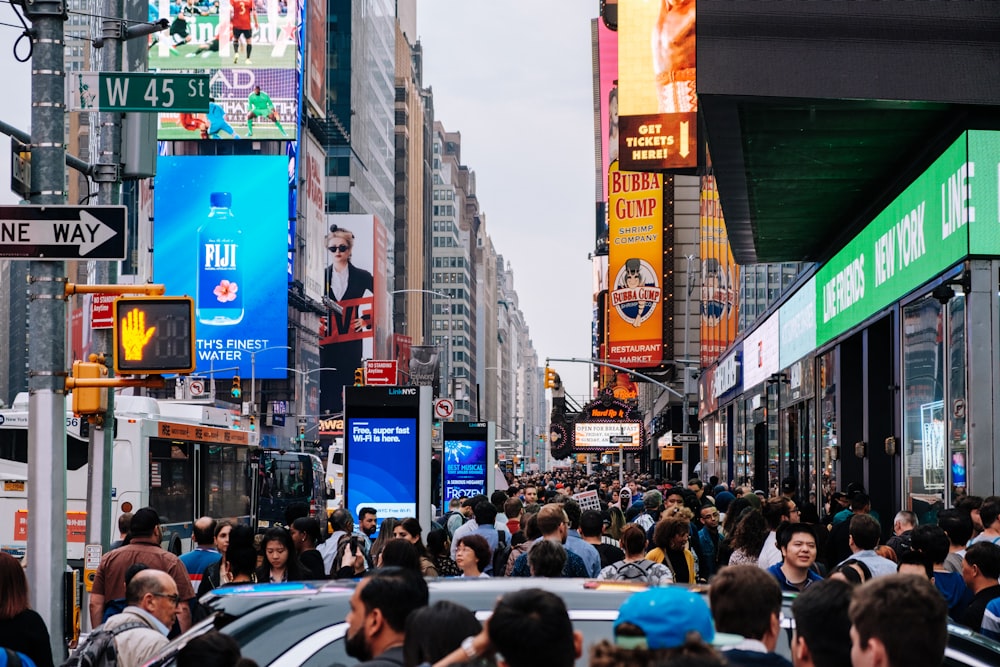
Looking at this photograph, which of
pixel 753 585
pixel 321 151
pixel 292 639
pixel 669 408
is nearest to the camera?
pixel 753 585

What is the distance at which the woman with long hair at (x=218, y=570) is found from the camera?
432 inches

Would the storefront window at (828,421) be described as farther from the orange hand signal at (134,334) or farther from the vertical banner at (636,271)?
the vertical banner at (636,271)

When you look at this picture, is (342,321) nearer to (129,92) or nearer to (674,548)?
(129,92)

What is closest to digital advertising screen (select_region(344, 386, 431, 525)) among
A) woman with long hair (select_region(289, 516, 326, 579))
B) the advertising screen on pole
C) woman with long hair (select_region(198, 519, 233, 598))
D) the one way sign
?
woman with long hair (select_region(289, 516, 326, 579))

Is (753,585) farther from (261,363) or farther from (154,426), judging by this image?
(261,363)

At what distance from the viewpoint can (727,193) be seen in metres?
21.0

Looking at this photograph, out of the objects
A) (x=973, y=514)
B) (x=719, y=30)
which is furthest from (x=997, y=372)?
(x=719, y=30)

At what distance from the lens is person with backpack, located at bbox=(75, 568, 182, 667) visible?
7234 millimetres

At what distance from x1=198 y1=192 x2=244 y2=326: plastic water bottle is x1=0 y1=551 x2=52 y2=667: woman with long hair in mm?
92321

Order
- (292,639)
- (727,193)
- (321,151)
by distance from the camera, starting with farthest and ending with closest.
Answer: (321,151), (727,193), (292,639)

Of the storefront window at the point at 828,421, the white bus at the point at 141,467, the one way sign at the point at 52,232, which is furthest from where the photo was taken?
the storefront window at the point at 828,421

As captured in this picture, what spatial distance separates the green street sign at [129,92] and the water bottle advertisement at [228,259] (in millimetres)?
87680

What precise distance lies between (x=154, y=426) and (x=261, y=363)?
75246mm

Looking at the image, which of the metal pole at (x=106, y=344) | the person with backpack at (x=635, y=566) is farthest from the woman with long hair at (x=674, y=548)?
the metal pole at (x=106, y=344)
